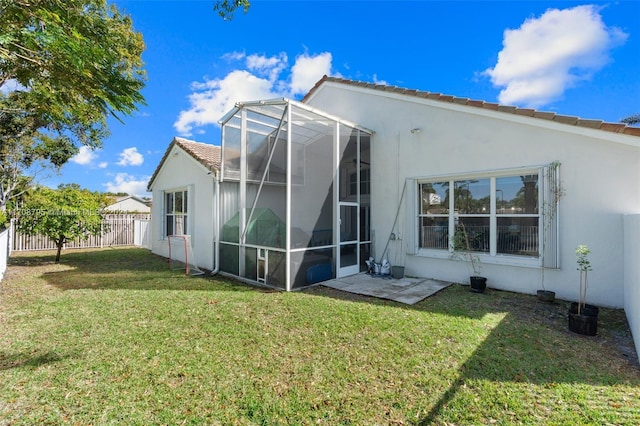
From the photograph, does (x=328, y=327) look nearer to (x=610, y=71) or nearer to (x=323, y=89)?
(x=323, y=89)

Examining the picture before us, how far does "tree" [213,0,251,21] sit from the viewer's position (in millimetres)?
4215

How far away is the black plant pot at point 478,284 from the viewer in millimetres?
6820

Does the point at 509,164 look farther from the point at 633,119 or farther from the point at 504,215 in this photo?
the point at 633,119

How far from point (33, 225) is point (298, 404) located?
13.1 metres

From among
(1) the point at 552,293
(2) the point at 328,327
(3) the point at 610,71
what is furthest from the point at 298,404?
(3) the point at 610,71

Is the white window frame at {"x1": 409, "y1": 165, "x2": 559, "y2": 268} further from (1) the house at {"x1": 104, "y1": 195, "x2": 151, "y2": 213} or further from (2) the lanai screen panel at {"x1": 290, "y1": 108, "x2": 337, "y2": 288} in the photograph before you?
(1) the house at {"x1": 104, "y1": 195, "x2": 151, "y2": 213}

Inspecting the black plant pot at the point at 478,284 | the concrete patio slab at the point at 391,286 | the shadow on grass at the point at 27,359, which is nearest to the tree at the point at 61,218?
the shadow on grass at the point at 27,359

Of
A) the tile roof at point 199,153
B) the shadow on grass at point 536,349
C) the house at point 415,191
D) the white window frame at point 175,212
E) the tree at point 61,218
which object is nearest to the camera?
the shadow on grass at point 536,349

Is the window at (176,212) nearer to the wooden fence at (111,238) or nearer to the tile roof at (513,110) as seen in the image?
the wooden fence at (111,238)

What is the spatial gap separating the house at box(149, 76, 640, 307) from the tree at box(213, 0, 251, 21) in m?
3.00

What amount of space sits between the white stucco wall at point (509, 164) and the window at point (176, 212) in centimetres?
770

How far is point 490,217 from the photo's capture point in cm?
727

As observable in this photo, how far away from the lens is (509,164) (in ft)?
22.5

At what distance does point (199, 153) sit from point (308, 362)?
960 cm
